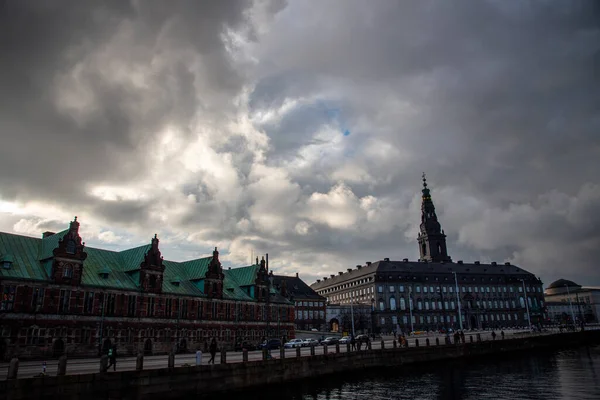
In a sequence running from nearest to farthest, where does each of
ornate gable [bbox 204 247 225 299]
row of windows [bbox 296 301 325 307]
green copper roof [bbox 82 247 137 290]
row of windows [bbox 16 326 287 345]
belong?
row of windows [bbox 16 326 287 345] < green copper roof [bbox 82 247 137 290] < ornate gable [bbox 204 247 225 299] < row of windows [bbox 296 301 325 307]

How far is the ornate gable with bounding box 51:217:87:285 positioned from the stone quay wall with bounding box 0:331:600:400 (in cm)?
2999

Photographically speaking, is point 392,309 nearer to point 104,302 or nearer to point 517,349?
point 517,349

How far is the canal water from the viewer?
1462 inches

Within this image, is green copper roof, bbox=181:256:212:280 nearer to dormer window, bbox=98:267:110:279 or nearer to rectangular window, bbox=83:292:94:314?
dormer window, bbox=98:267:110:279

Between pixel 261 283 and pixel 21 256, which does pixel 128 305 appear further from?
pixel 261 283

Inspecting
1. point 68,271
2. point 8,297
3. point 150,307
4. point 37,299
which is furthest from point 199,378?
point 150,307

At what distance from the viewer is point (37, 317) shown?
175ft

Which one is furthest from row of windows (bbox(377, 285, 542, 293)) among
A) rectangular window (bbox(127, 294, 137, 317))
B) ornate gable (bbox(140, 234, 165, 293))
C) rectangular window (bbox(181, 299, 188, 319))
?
rectangular window (bbox(127, 294, 137, 317))

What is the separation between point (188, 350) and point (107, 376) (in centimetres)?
4160

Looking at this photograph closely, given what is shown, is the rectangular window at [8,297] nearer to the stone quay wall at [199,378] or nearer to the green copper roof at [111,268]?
the green copper roof at [111,268]

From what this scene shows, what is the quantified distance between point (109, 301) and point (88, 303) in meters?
3.12

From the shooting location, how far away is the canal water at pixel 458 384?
37.1 metres

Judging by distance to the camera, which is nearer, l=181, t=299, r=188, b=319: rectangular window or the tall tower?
l=181, t=299, r=188, b=319: rectangular window

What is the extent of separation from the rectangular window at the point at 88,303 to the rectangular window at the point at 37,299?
18.4ft
